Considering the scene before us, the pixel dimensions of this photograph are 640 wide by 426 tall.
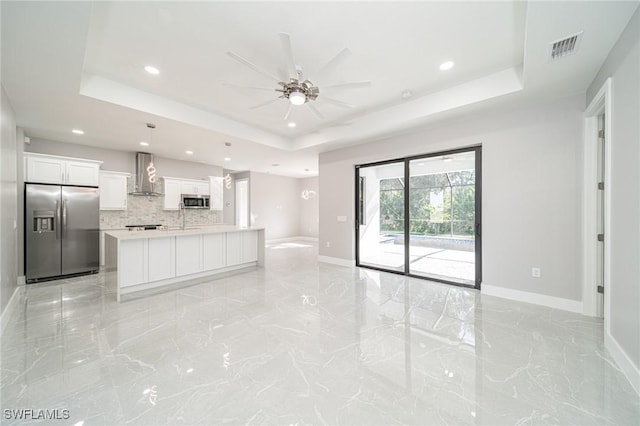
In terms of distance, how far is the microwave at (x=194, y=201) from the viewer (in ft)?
22.4

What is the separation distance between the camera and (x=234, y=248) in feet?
16.9

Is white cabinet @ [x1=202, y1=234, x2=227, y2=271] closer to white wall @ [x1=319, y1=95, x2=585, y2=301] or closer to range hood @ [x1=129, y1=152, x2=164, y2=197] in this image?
range hood @ [x1=129, y1=152, x2=164, y2=197]

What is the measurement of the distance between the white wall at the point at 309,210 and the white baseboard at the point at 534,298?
723cm

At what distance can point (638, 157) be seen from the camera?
6.01ft

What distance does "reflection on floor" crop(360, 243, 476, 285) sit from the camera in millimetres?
4590

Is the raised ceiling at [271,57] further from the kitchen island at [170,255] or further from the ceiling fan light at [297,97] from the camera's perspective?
the kitchen island at [170,255]

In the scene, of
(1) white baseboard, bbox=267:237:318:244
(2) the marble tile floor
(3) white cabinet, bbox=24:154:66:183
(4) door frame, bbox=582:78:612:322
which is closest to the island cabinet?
(2) the marble tile floor

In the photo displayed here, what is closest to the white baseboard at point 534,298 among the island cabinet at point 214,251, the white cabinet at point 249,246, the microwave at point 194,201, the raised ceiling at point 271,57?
the raised ceiling at point 271,57

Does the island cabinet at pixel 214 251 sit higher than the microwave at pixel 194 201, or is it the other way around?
the microwave at pixel 194 201

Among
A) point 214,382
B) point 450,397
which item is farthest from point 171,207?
point 450,397

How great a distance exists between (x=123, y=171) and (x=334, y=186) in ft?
16.9

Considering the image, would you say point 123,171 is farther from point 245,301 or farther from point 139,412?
point 139,412

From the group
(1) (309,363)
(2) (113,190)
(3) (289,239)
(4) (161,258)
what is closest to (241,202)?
(3) (289,239)

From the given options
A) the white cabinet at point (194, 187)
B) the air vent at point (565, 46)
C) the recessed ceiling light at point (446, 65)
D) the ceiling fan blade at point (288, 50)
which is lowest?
the white cabinet at point (194, 187)
